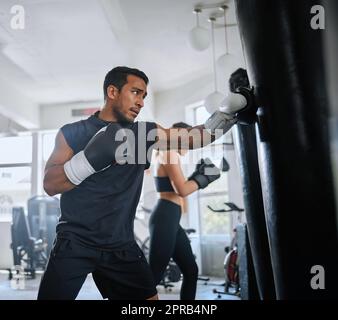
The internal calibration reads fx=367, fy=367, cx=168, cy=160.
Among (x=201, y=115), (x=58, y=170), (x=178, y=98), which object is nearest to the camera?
(x=58, y=170)

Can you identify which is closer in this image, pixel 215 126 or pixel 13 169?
pixel 215 126

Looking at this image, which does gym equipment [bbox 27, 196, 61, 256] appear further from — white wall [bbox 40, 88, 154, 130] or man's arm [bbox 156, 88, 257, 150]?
man's arm [bbox 156, 88, 257, 150]

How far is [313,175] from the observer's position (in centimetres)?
73

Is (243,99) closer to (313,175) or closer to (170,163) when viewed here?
(313,175)

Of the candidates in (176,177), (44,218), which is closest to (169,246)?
(176,177)

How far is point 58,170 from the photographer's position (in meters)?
0.85

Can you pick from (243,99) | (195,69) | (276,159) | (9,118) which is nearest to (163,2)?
(195,69)

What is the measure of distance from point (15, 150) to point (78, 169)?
1.42ft

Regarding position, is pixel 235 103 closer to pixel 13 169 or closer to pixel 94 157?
pixel 94 157

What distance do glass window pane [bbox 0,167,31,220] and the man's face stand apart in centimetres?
37

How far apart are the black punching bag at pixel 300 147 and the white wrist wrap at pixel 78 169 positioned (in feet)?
1.29

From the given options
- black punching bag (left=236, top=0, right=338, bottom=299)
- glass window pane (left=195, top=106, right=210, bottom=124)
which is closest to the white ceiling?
glass window pane (left=195, top=106, right=210, bottom=124)
